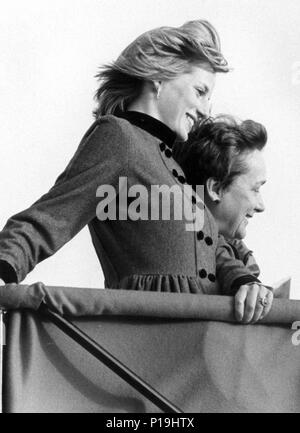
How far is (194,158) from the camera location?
1.92 meters

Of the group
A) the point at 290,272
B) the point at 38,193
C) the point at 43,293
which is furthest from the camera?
the point at 38,193

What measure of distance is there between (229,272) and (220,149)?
0.32 m

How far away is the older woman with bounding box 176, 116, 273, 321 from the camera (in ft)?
6.19

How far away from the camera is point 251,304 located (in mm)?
1446

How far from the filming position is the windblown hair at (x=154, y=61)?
1761mm

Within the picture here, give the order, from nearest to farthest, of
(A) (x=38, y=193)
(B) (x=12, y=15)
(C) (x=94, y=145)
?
1. (C) (x=94, y=145)
2. (A) (x=38, y=193)
3. (B) (x=12, y=15)

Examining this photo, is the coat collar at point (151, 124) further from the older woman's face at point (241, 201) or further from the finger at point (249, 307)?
the finger at point (249, 307)

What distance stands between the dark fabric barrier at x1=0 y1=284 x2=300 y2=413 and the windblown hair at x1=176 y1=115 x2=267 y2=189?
0.47m

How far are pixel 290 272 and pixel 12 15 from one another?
1.23m

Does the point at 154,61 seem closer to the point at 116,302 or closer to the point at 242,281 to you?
the point at 242,281

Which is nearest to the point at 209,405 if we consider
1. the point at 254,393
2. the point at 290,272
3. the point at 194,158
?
the point at 254,393

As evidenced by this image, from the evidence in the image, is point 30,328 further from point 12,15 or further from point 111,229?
point 12,15

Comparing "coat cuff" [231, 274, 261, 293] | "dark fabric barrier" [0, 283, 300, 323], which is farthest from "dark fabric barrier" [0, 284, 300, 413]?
"coat cuff" [231, 274, 261, 293]

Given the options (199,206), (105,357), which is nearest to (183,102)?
(199,206)
